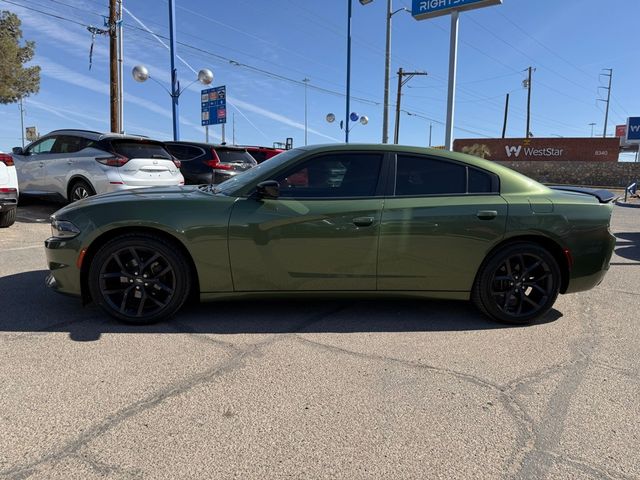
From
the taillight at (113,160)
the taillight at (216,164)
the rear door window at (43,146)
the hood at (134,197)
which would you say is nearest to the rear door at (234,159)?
the taillight at (216,164)

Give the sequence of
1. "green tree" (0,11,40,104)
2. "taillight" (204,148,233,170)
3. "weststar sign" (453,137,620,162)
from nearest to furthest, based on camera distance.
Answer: "taillight" (204,148,233,170) < "green tree" (0,11,40,104) < "weststar sign" (453,137,620,162)

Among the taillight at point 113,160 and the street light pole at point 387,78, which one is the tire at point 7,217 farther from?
the street light pole at point 387,78

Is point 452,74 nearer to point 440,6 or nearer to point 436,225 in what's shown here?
point 440,6

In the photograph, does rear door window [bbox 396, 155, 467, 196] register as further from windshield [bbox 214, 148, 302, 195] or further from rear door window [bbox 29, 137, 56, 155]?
rear door window [bbox 29, 137, 56, 155]

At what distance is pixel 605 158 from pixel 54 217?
48.5 meters

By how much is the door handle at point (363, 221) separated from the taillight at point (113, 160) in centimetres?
619

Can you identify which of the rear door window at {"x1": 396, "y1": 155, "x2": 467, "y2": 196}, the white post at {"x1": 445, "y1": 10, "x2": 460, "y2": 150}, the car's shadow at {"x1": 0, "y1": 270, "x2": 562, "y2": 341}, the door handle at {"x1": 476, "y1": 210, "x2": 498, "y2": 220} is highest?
the white post at {"x1": 445, "y1": 10, "x2": 460, "y2": 150}

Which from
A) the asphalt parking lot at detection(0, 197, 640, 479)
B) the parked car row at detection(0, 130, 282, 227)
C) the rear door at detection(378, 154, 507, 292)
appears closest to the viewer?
the asphalt parking lot at detection(0, 197, 640, 479)

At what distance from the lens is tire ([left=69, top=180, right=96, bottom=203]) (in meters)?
8.62

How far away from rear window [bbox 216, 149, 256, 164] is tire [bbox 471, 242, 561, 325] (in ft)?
27.4

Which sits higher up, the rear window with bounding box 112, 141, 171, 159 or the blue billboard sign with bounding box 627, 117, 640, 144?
the blue billboard sign with bounding box 627, 117, 640, 144

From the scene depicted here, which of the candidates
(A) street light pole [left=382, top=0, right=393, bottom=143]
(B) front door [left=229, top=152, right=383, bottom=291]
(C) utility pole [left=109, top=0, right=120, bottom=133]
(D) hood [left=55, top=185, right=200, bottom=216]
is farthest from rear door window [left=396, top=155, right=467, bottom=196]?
(A) street light pole [left=382, top=0, right=393, bottom=143]

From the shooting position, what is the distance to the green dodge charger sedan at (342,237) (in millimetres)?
3641

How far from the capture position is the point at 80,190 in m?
8.78
